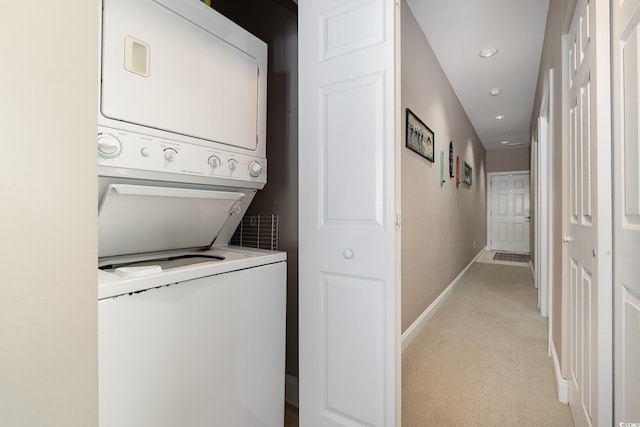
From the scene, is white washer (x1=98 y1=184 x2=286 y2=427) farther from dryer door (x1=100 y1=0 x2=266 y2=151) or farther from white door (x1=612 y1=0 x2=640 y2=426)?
white door (x1=612 y1=0 x2=640 y2=426)

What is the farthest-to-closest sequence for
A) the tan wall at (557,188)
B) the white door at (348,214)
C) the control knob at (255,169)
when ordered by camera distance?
the tan wall at (557,188), the control knob at (255,169), the white door at (348,214)

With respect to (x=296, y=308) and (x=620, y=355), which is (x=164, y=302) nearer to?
(x=296, y=308)

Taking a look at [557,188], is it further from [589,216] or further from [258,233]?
[258,233]

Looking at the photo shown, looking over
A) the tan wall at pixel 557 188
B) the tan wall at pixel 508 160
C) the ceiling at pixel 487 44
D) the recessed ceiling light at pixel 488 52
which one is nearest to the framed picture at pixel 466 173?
the ceiling at pixel 487 44

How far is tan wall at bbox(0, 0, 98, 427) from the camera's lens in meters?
0.47

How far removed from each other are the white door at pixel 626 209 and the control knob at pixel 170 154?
1.38 metres

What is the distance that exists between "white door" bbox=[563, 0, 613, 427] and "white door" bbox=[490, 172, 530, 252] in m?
6.84

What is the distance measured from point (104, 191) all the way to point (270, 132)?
973mm

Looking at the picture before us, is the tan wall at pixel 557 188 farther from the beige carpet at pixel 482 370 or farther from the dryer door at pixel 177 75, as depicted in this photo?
the dryer door at pixel 177 75

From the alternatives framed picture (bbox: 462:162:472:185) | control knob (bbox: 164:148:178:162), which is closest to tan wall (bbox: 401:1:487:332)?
framed picture (bbox: 462:162:472:185)

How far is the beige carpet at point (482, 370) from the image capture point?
163cm

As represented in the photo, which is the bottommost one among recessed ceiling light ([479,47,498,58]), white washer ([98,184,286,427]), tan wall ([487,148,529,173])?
white washer ([98,184,286,427])

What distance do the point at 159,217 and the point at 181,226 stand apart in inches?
4.7

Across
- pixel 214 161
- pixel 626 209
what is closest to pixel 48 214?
pixel 214 161
